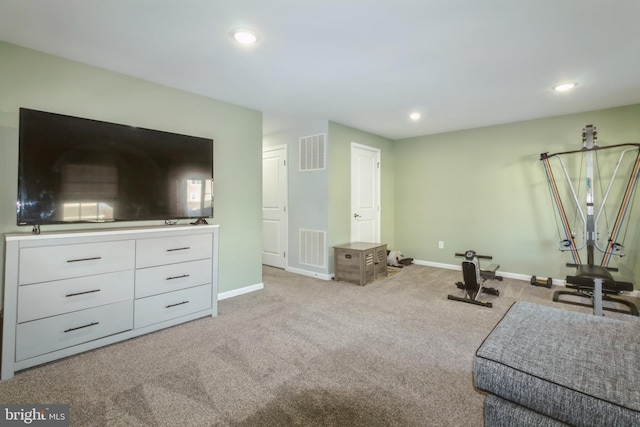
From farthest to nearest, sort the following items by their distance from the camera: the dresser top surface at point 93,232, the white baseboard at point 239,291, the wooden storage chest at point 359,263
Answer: the wooden storage chest at point 359,263, the white baseboard at point 239,291, the dresser top surface at point 93,232

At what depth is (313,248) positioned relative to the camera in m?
4.55

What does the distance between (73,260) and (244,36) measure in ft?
6.54

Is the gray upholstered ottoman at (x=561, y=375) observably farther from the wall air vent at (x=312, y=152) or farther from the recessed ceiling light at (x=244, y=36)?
the wall air vent at (x=312, y=152)

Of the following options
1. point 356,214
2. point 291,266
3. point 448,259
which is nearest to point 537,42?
point 356,214

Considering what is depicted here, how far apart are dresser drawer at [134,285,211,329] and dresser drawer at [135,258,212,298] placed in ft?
0.17

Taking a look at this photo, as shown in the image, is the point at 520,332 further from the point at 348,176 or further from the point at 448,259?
the point at 448,259

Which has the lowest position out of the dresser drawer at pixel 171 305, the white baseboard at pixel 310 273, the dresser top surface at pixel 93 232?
the white baseboard at pixel 310 273

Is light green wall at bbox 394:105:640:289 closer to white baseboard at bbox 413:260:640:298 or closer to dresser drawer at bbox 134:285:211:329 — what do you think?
white baseboard at bbox 413:260:640:298

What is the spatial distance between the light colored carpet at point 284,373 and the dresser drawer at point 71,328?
0.12m

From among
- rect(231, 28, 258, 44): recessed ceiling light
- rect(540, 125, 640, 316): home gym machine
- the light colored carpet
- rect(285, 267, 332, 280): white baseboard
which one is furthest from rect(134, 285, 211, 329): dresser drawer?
rect(540, 125, 640, 316): home gym machine

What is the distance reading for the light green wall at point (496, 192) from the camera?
3814 mm

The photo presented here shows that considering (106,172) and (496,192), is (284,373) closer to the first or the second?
(106,172)

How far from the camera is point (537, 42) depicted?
223 cm

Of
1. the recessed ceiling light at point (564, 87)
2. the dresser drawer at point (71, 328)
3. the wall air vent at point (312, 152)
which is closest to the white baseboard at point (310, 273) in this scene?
the wall air vent at point (312, 152)
